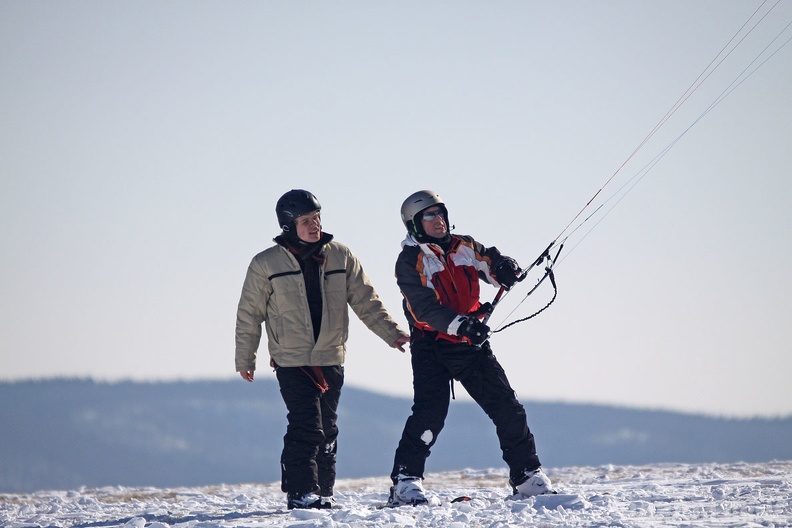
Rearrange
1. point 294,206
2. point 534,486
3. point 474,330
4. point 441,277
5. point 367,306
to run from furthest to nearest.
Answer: point 367,306
point 294,206
point 441,277
point 534,486
point 474,330

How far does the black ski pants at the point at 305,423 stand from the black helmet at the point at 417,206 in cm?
131

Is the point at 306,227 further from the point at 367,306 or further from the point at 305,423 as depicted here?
the point at 305,423

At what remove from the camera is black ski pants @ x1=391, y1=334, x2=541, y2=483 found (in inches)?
303

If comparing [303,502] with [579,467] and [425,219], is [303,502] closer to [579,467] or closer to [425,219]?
[425,219]

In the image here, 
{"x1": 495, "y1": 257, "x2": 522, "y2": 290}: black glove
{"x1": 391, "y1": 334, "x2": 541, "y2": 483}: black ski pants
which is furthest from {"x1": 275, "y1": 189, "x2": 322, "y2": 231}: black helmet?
{"x1": 495, "y1": 257, "x2": 522, "y2": 290}: black glove

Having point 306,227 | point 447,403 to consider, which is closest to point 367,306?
point 306,227

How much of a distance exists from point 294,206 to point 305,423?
1.76 metres

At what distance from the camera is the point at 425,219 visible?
8.04m

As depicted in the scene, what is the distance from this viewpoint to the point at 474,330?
7.45m

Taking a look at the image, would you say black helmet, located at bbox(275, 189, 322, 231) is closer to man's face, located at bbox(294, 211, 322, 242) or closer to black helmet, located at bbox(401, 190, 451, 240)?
man's face, located at bbox(294, 211, 322, 242)

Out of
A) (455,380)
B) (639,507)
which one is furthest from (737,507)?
(455,380)

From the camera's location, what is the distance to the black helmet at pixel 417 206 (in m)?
8.03

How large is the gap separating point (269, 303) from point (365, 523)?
7.98 ft

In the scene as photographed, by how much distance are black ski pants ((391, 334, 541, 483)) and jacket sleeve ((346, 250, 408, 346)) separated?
20.4 inches
